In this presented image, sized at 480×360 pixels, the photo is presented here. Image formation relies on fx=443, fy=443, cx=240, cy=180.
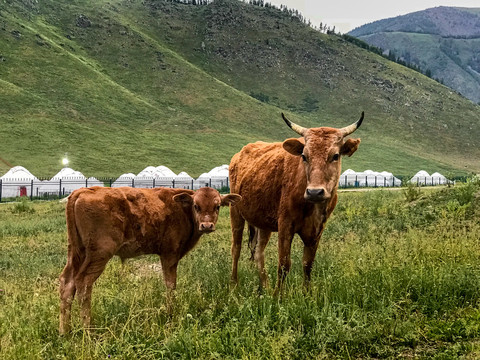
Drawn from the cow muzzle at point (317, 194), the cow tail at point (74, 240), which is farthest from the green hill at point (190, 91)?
the cow muzzle at point (317, 194)

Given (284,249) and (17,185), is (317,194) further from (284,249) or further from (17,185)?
(17,185)

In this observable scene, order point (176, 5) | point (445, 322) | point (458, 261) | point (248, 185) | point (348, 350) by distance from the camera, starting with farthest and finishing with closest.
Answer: point (176, 5)
point (248, 185)
point (458, 261)
point (445, 322)
point (348, 350)

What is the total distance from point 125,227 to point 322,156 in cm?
261

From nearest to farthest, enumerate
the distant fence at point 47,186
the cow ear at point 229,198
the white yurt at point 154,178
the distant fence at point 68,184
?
the cow ear at point 229,198 → the distant fence at point 47,186 → the distant fence at point 68,184 → the white yurt at point 154,178

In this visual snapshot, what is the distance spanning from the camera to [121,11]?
14300 centimetres

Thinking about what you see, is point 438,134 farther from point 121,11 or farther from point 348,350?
point 348,350

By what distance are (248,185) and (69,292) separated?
132 inches

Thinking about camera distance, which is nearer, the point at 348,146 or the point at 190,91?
the point at 348,146

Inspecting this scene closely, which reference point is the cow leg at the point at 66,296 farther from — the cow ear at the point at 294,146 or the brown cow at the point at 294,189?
the cow ear at the point at 294,146

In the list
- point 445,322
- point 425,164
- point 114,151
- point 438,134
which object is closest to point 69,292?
point 445,322

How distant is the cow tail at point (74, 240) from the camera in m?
5.38

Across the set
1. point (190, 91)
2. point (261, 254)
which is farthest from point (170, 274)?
point (190, 91)

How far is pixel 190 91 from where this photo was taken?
348ft

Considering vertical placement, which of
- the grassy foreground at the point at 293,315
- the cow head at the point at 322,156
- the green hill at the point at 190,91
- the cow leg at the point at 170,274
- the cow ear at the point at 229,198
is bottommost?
the grassy foreground at the point at 293,315
